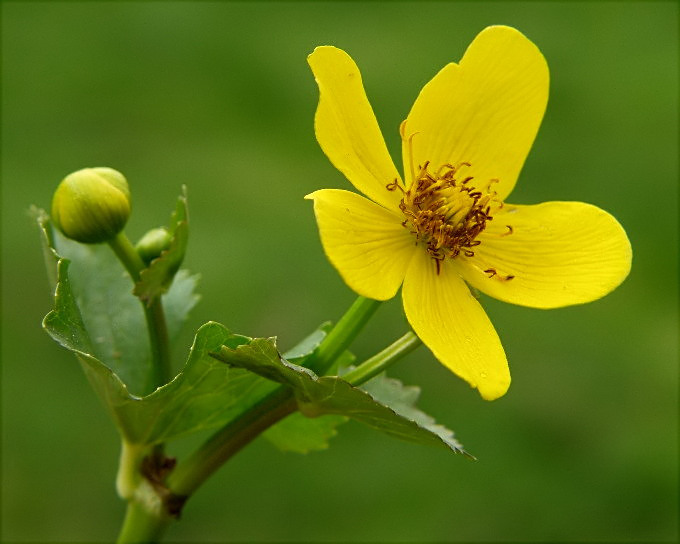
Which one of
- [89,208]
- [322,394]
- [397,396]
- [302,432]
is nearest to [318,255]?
[302,432]

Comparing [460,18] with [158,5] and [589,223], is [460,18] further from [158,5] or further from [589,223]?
[589,223]

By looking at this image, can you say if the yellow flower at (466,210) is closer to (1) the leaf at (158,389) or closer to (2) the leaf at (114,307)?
(1) the leaf at (158,389)

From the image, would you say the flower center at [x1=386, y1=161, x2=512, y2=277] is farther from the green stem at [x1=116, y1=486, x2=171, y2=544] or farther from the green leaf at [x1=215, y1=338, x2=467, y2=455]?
the green stem at [x1=116, y1=486, x2=171, y2=544]

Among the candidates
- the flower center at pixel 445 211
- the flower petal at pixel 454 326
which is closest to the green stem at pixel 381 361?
the flower petal at pixel 454 326

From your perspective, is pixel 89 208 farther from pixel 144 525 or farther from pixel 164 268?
pixel 144 525

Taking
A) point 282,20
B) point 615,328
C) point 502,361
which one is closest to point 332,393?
point 502,361

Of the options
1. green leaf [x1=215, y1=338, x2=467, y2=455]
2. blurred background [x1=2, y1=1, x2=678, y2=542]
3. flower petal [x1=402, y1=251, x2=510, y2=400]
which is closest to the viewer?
green leaf [x1=215, y1=338, x2=467, y2=455]

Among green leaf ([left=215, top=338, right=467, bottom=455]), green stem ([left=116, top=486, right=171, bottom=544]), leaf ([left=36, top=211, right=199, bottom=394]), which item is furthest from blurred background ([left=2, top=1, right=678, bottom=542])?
green leaf ([left=215, top=338, right=467, bottom=455])
